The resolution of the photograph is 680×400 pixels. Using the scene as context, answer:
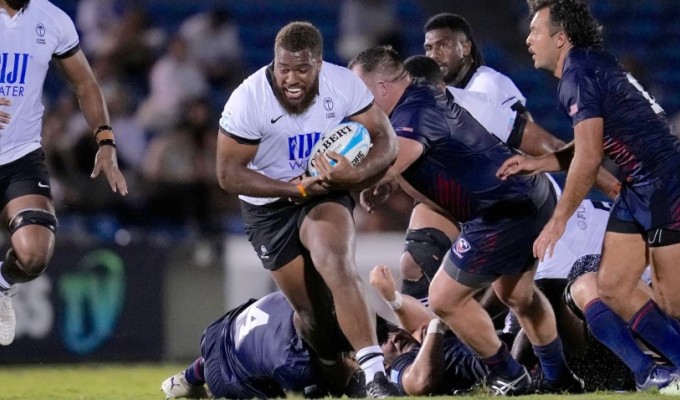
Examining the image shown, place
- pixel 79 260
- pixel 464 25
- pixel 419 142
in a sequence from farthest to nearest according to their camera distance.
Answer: pixel 79 260 < pixel 464 25 < pixel 419 142

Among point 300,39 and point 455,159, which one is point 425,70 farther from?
point 300,39

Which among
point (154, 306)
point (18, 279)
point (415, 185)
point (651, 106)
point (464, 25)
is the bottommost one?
point (154, 306)

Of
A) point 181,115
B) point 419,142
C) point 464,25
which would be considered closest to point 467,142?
point 419,142

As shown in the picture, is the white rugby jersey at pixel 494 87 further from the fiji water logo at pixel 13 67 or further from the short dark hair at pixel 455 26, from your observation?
the fiji water logo at pixel 13 67

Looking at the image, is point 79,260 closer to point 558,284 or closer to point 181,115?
point 181,115

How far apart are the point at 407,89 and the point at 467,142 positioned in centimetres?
51

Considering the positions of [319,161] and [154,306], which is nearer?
[319,161]

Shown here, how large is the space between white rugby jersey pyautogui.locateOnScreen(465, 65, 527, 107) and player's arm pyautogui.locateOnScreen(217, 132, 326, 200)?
7.27 ft

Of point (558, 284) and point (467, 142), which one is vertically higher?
point (467, 142)

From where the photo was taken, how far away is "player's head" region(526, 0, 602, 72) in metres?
6.70

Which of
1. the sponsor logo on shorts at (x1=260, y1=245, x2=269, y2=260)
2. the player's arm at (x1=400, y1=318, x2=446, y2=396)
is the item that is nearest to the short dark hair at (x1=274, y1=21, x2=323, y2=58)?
the sponsor logo on shorts at (x1=260, y1=245, x2=269, y2=260)

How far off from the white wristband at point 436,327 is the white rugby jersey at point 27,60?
8.51ft

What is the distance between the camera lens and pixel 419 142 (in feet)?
23.4

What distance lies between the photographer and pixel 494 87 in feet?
29.5
